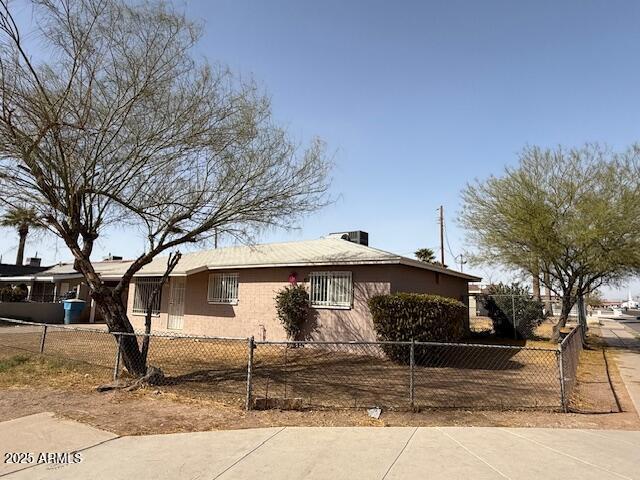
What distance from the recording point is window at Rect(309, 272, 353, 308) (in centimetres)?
1297

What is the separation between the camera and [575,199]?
16.0 meters

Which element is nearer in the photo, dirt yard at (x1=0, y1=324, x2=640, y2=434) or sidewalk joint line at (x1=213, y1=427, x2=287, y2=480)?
sidewalk joint line at (x1=213, y1=427, x2=287, y2=480)

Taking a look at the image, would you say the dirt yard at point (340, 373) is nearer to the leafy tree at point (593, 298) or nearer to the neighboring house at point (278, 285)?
the neighboring house at point (278, 285)

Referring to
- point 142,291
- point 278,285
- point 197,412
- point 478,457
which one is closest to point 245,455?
point 197,412

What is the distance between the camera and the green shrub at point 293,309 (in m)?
13.5

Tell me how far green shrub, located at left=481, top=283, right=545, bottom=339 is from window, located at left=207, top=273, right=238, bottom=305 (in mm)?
11518

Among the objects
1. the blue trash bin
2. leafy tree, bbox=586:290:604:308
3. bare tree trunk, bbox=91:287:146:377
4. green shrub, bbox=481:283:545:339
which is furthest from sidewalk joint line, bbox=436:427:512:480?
leafy tree, bbox=586:290:604:308

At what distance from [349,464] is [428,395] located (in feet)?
11.8

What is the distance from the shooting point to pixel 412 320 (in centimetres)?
1078

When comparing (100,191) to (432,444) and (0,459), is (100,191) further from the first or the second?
(432,444)

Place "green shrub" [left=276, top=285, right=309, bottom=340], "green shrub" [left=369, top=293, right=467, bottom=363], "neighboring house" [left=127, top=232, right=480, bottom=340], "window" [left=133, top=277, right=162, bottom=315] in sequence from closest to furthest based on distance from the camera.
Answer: "green shrub" [left=369, top=293, right=467, bottom=363] < "neighboring house" [left=127, top=232, right=480, bottom=340] < "green shrub" [left=276, top=285, right=309, bottom=340] < "window" [left=133, top=277, right=162, bottom=315]

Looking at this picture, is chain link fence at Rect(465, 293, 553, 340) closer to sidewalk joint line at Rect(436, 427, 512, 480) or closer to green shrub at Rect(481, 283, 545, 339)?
green shrub at Rect(481, 283, 545, 339)

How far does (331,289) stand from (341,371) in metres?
3.75

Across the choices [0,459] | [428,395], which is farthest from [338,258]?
[0,459]
